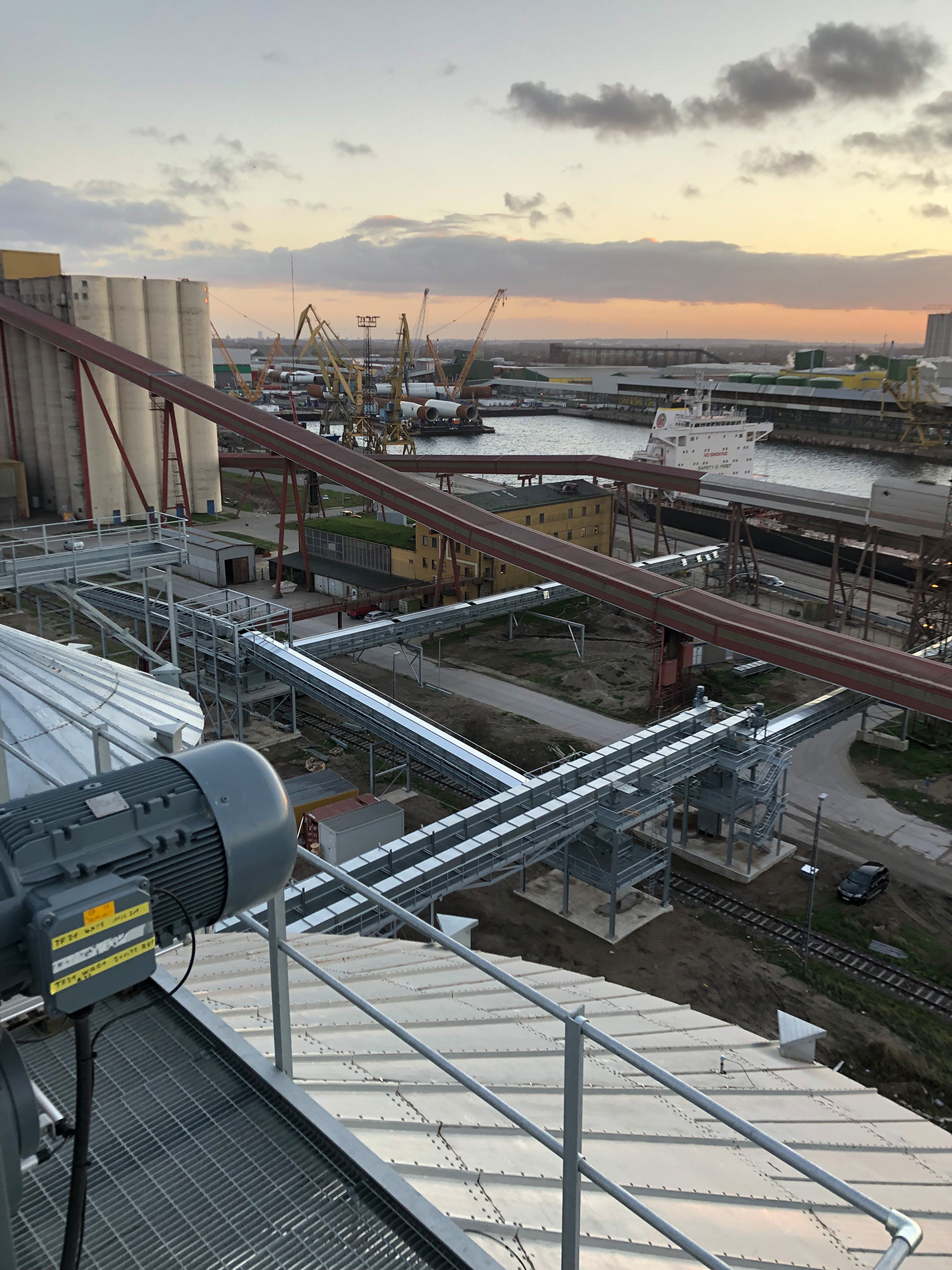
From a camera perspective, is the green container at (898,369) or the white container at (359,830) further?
the green container at (898,369)

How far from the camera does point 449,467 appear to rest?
57.2 meters

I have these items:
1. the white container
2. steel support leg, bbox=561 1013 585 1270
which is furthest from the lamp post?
steel support leg, bbox=561 1013 585 1270

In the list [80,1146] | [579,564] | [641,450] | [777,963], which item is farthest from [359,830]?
[641,450]

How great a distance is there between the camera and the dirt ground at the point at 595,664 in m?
35.5

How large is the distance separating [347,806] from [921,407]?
119817 mm

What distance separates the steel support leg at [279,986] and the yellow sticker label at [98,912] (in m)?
1.51

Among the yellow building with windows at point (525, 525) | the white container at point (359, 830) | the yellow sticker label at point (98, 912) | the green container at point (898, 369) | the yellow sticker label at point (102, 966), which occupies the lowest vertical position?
the white container at point (359, 830)

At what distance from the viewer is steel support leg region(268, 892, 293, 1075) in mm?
5676

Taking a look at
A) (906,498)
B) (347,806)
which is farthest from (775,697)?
(347,806)

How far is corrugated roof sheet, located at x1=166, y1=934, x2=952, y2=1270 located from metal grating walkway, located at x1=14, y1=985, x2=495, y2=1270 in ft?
2.15

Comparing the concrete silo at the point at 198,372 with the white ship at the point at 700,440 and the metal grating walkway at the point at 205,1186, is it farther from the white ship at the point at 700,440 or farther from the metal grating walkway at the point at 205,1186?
the metal grating walkway at the point at 205,1186

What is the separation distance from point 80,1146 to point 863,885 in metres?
22.3

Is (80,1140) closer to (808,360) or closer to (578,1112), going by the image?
(578,1112)

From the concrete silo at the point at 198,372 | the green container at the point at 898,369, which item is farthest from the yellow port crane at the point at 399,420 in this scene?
the green container at the point at 898,369
